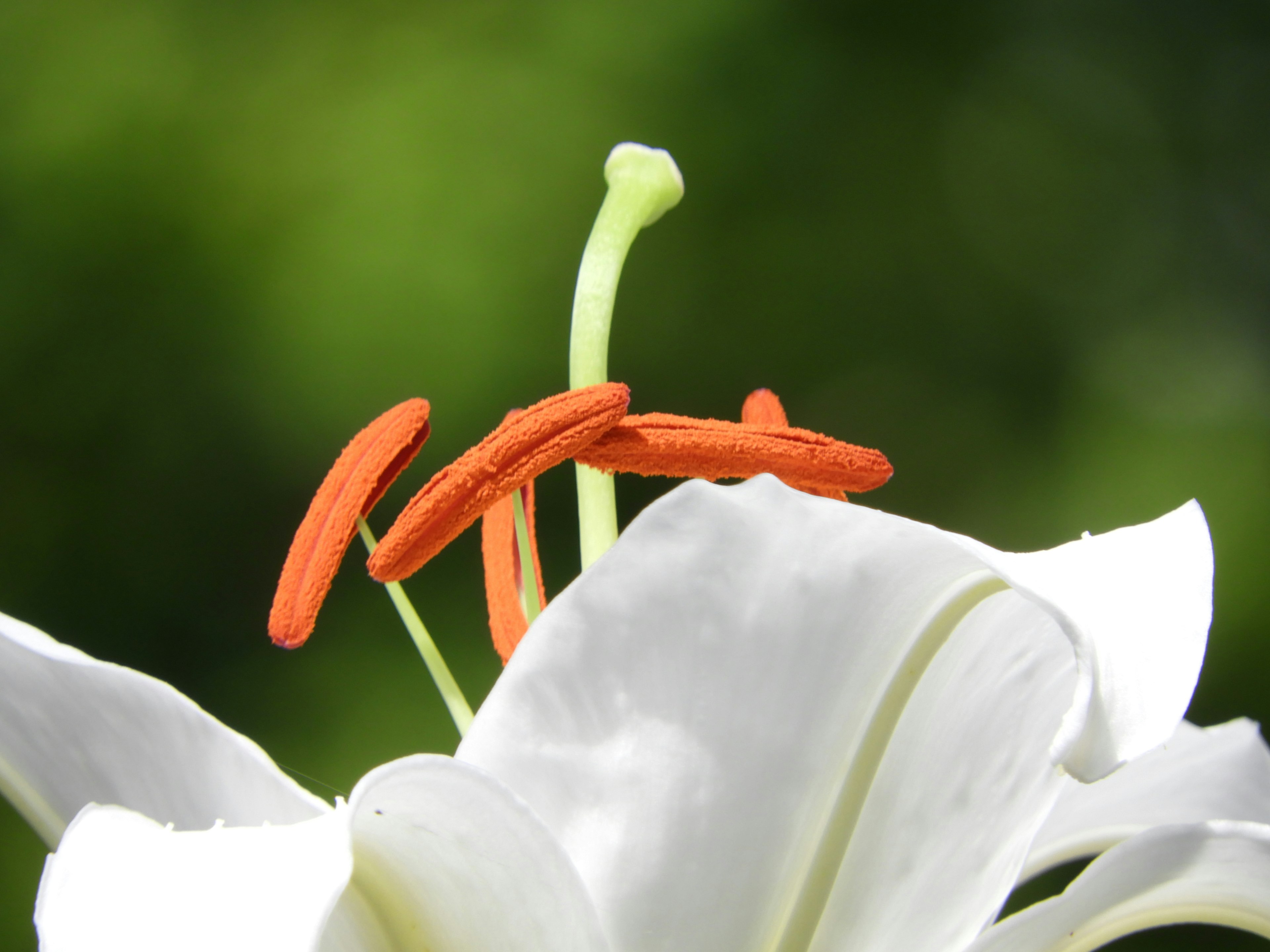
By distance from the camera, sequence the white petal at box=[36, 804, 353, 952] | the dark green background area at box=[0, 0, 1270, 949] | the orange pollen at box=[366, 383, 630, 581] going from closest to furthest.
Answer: the white petal at box=[36, 804, 353, 952]
the orange pollen at box=[366, 383, 630, 581]
the dark green background area at box=[0, 0, 1270, 949]

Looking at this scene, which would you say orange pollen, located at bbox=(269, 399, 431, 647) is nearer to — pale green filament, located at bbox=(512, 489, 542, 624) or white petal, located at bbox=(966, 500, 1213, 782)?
pale green filament, located at bbox=(512, 489, 542, 624)

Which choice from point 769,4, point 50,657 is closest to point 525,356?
point 769,4

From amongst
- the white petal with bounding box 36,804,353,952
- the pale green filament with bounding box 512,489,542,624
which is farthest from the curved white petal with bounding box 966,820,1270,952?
the pale green filament with bounding box 512,489,542,624

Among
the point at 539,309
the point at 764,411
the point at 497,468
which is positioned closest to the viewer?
the point at 497,468

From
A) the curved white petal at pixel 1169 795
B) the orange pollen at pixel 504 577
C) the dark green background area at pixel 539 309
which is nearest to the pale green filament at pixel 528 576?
the orange pollen at pixel 504 577

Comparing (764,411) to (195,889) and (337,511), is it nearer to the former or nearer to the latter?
(337,511)

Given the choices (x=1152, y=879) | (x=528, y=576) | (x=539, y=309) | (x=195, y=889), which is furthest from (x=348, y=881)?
(x=539, y=309)
